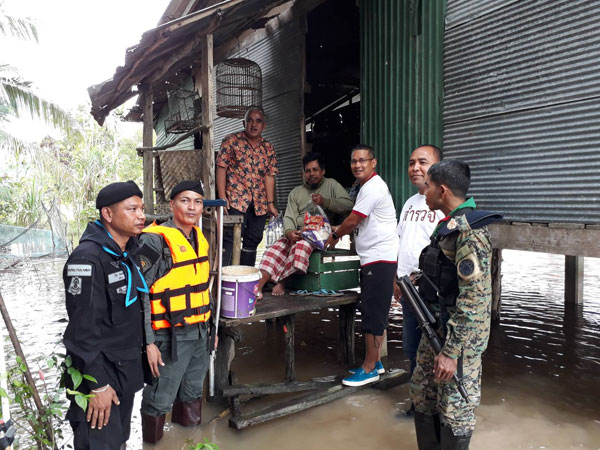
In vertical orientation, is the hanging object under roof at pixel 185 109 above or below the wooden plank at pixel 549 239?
above

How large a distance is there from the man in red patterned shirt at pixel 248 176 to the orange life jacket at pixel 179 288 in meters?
1.93

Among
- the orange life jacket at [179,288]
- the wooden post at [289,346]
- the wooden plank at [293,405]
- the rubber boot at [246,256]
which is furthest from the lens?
the rubber boot at [246,256]

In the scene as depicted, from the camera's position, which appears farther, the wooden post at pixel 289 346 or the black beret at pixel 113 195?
the wooden post at pixel 289 346

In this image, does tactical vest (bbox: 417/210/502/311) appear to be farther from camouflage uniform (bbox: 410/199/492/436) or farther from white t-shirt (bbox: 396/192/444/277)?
white t-shirt (bbox: 396/192/444/277)

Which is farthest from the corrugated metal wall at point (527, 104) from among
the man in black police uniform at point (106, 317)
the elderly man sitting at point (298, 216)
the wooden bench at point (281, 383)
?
the man in black police uniform at point (106, 317)

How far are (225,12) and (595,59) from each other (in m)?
3.35

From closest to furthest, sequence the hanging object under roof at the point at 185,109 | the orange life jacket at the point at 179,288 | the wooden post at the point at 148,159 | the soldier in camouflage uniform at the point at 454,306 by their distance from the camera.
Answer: the soldier in camouflage uniform at the point at 454,306 < the orange life jacket at the point at 179,288 < the wooden post at the point at 148,159 < the hanging object under roof at the point at 185,109

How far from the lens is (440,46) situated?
5027 mm

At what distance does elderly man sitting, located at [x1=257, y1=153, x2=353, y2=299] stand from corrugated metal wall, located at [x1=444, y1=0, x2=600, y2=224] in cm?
138

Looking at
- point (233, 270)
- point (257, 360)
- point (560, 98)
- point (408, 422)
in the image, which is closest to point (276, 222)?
point (257, 360)

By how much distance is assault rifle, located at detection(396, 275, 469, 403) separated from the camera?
2545mm

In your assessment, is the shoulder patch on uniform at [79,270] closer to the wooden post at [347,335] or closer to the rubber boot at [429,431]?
the rubber boot at [429,431]

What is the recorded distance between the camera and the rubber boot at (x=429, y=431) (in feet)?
9.35

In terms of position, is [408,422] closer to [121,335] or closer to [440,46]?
[121,335]
